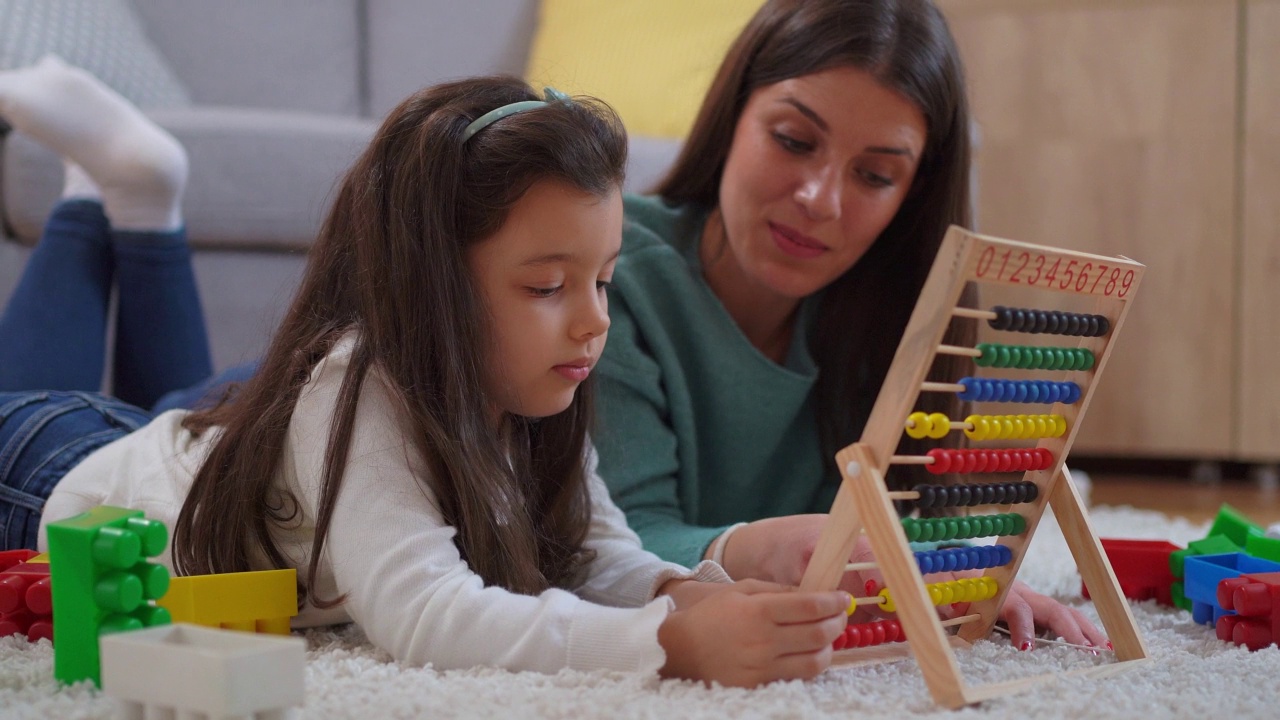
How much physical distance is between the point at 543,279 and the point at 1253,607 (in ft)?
2.10

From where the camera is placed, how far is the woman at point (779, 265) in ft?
4.13

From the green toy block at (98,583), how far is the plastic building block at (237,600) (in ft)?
0.23

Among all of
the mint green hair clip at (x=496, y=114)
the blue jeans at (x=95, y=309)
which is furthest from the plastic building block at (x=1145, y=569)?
the blue jeans at (x=95, y=309)

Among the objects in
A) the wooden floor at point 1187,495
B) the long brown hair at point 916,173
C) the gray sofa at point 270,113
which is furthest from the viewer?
the wooden floor at point 1187,495

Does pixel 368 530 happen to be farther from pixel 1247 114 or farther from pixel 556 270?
pixel 1247 114

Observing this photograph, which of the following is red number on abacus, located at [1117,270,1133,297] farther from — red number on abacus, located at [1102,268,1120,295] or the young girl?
the young girl

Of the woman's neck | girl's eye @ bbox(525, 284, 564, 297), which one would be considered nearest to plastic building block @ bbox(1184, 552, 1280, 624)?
the woman's neck

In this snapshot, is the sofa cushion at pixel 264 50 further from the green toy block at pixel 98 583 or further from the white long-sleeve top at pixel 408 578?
the green toy block at pixel 98 583

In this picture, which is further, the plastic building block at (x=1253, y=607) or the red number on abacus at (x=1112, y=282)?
the plastic building block at (x=1253, y=607)

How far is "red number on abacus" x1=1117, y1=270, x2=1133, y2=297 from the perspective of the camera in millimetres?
877

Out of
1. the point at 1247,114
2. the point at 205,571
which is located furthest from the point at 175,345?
the point at 1247,114

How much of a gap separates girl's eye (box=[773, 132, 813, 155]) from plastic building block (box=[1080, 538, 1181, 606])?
51cm

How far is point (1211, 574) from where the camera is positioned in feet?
3.51

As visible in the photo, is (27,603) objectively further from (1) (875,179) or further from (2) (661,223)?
(1) (875,179)
